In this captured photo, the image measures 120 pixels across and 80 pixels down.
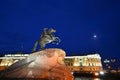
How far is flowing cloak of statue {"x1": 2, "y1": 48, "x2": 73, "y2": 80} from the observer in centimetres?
1385

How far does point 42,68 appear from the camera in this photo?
13953 mm

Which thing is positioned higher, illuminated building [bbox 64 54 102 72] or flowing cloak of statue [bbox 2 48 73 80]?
illuminated building [bbox 64 54 102 72]

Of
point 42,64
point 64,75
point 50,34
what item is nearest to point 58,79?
point 64,75

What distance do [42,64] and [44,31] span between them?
330 cm

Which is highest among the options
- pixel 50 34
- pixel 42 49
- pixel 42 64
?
pixel 50 34

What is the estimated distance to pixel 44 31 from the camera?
1591 cm

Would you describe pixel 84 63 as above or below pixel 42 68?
above

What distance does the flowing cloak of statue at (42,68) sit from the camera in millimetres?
13852

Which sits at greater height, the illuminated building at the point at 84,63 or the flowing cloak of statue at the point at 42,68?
the illuminated building at the point at 84,63

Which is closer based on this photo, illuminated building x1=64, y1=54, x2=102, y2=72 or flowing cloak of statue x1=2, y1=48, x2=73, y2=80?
flowing cloak of statue x1=2, y1=48, x2=73, y2=80

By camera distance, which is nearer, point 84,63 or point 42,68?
point 42,68

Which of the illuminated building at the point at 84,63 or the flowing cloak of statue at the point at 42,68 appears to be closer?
the flowing cloak of statue at the point at 42,68

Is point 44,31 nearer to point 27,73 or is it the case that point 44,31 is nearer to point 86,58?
point 27,73

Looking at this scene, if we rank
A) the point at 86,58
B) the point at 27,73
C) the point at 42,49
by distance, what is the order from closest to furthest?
the point at 27,73 < the point at 42,49 < the point at 86,58
